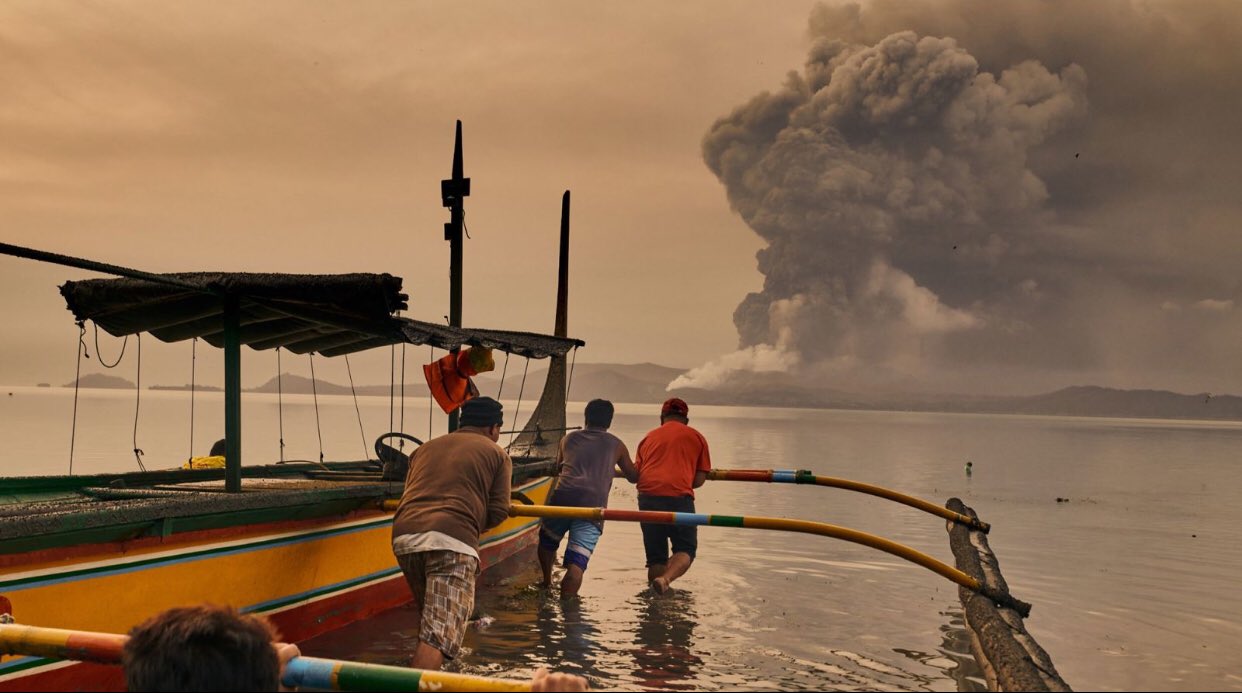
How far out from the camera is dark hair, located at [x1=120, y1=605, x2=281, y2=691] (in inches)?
91.9

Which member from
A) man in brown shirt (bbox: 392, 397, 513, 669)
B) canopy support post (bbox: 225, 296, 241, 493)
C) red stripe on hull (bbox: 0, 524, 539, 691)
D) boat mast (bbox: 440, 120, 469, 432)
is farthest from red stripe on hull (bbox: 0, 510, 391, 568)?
boat mast (bbox: 440, 120, 469, 432)

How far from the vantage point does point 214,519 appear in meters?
6.85

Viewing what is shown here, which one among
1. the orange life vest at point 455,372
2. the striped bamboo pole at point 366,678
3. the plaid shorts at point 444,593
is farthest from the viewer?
the orange life vest at point 455,372

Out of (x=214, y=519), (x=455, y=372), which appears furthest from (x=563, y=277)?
(x=214, y=519)

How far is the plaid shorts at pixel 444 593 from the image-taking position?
6.52 meters

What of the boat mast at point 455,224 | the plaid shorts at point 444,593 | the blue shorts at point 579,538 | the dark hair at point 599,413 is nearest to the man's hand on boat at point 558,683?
the plaid shorts at point 444,593

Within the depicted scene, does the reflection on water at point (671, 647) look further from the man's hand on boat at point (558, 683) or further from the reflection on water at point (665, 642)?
the man's hand on boat at point (558, 683)

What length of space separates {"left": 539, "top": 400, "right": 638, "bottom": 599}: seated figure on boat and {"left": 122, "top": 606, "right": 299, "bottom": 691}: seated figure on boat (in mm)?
7847

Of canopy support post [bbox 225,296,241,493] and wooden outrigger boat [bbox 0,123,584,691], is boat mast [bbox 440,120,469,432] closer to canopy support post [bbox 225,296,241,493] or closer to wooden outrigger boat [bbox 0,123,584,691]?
wooden outrigger boat [bbox 0,123,584,691]

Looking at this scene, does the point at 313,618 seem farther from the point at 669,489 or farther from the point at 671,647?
the point at 669,489

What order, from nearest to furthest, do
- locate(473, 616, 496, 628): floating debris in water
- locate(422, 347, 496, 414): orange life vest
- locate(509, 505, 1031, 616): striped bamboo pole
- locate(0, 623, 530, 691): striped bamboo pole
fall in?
locate(0, 623, 530, 691): striped bamboo pole → locate(509, 505, 1031, 616): striped bamboo pole → locate(473, 616, 496, 628): floating debris in water → locate(422, 347, 496, 414): orange life vest

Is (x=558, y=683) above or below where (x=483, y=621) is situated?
above

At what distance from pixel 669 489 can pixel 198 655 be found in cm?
834

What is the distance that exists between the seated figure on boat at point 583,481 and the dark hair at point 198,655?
7.85 m
